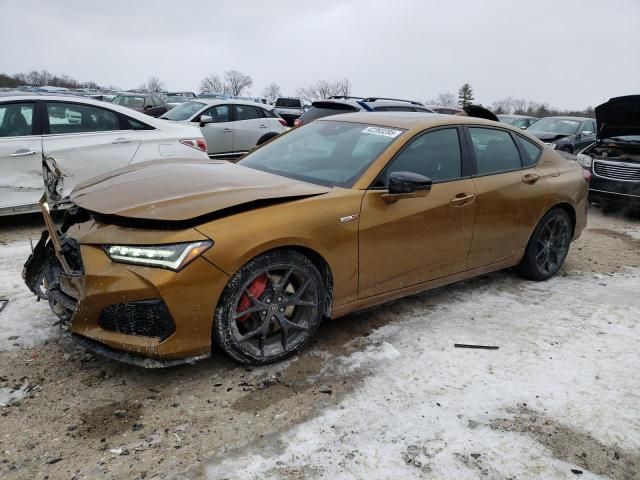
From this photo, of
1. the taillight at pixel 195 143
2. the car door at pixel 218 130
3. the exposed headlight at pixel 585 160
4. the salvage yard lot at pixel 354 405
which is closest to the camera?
the salvage yard lot at pixel 354 405

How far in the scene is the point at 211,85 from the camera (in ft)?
305

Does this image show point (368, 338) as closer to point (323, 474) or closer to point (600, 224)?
point (323, 474)

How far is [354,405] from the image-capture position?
289 centimetres

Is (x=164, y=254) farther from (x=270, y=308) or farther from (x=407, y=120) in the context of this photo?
(x=407, y=120)

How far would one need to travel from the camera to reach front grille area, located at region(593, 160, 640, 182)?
8.16m

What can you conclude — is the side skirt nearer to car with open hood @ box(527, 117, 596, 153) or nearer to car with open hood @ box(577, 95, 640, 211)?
car with open hood @ box(577, 95, 640, 211)

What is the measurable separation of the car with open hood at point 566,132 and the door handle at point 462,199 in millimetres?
8691

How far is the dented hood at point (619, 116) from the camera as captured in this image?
779cm

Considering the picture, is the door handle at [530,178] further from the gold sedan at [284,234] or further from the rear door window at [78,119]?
the rear door window at [78,119]

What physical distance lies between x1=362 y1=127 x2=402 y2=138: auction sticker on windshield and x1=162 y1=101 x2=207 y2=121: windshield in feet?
26.5

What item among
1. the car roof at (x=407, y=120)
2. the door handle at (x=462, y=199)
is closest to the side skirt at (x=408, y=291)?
the door handle at (x=462, y=199)

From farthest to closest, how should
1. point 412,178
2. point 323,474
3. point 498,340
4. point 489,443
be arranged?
point 498,340 < point 412,178 < point 489,443 < point 323,474

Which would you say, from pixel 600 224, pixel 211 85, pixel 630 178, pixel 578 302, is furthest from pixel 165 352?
pixel 211 85

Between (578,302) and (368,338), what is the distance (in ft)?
6.84
